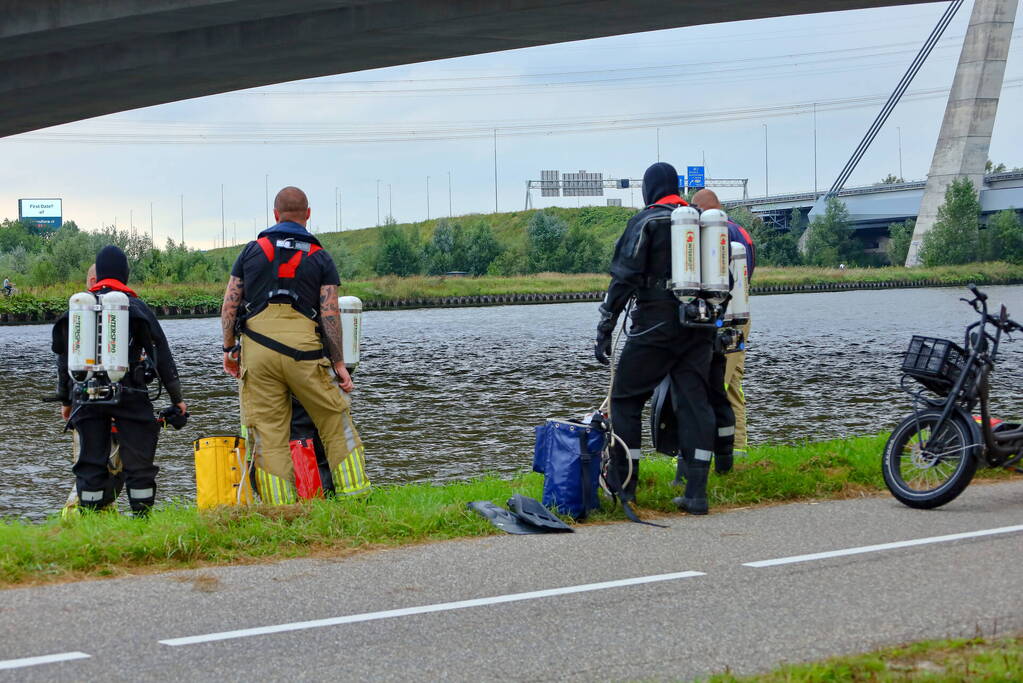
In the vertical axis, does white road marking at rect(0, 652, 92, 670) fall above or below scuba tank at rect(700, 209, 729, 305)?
below

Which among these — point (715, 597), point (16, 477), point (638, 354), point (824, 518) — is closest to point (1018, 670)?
point (715, 597)

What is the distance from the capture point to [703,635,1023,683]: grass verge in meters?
4.68

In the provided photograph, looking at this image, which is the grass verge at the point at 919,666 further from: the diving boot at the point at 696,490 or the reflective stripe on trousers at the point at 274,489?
the reflective stripe on trousers at the point at 274,489

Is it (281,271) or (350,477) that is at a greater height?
(281,271)

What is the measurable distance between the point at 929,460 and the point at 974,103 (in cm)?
10252

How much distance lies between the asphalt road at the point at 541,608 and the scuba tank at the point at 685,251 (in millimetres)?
1613

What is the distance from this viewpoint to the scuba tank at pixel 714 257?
826cm

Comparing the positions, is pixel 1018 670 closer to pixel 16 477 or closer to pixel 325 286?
pixel 325 286

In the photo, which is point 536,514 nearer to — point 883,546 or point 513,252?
point 883,546

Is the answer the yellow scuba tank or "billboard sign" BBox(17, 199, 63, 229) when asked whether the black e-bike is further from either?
"billboard sign" BBox(17, 199, 63, 229)

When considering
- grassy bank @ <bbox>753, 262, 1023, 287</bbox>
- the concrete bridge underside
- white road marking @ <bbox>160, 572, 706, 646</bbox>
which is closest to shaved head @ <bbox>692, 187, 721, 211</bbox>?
white road marking @ <bbox>160, 572, 706, 646</bbox>

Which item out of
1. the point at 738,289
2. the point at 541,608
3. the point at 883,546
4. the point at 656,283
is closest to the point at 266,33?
the point at 738,289

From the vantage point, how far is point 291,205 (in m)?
8.58

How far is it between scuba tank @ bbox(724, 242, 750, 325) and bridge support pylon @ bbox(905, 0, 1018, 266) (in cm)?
9797
